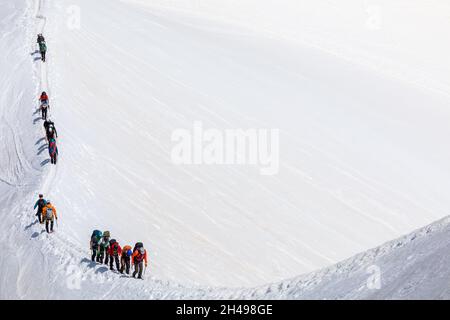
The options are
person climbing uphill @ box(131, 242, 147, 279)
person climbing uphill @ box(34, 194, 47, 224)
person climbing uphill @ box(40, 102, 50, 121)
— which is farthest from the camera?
person climbing uphill @ box(40, 102, 50, 121)

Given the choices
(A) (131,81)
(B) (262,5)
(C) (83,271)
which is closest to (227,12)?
(B) (262,5)

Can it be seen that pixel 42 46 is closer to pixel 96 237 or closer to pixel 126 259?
pixel 96 237

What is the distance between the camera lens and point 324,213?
Result: 34000 mm

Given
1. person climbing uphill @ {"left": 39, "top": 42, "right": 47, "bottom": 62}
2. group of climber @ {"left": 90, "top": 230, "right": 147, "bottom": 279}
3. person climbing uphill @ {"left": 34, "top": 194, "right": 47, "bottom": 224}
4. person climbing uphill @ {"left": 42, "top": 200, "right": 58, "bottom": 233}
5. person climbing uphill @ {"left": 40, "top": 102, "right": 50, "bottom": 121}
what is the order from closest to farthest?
group of climber @ {"left": 90, "top": 230, "right": 147, "bottom": 279} → person climbing uphill @ {"left": 42, "top": 200, "right": 58, "bottom": 233} → person climbing uphill @ {"left": 34, "top": 194, "right": 47, "bottom": 224} → person climbing uphill @ {"left": 40, "top": 102, "right": 50, "bottom": 121} → person climbing uphill @ {"left": 39, "top": 42, "right": 47, "bottom": 62}

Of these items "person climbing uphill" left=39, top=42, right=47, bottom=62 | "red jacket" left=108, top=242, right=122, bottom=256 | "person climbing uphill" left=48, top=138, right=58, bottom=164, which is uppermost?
"person climbing uphill" left=39, top=42, right=47, bottom=62

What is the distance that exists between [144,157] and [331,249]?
1105 cm

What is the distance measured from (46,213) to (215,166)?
47.3 feet

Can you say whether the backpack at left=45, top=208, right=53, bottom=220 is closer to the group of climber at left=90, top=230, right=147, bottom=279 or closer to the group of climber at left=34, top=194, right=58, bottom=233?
the group of climber at left=34, top=194, right=58, bottom=233

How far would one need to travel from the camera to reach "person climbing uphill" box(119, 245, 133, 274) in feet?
65.6

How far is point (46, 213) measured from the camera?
22.3 m

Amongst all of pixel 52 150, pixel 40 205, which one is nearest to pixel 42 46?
pixel 52 150

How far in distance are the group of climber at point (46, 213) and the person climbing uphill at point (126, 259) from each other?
141 inches

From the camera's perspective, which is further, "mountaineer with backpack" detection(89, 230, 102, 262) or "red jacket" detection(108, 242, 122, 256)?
"mountaineer with backpack" detection(89, 230, 102, 262)

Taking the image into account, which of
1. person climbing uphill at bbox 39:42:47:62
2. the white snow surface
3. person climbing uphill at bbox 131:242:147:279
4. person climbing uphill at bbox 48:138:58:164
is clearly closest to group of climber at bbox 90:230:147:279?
person climbing uphill at bbox 131:242:147:279
